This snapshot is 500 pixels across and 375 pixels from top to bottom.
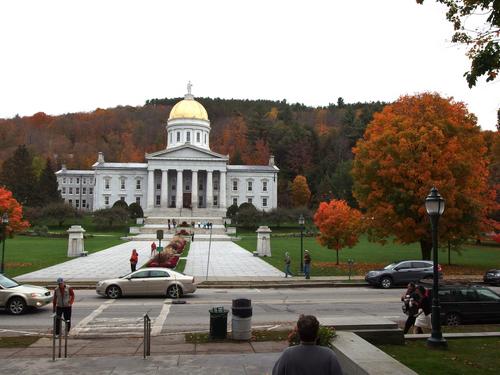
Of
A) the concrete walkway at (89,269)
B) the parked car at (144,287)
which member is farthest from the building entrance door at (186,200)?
the parked car at (144,287)

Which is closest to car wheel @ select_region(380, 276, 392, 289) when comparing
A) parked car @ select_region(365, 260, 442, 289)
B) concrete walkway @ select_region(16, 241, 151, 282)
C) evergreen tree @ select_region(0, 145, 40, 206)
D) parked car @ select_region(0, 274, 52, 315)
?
parked car @ select_region(365, 260, 442, 289)

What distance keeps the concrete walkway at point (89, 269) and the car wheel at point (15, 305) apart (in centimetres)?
945

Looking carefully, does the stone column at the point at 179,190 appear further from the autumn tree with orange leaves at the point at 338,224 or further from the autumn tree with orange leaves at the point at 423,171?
the autumn tree with orange leaves at the point at 423,171

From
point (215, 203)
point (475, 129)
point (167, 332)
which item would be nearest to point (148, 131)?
point (215, 203)

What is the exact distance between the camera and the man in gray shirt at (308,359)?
5.39m

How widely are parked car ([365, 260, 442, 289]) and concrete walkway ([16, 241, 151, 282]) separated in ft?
48.2

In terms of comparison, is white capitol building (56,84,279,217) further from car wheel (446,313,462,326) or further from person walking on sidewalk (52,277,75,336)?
person walking on sidewalk (52,277,75,336)

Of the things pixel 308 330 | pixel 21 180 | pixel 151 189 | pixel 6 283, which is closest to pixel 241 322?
pixel 308 330

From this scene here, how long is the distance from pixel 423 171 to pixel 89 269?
21581mm

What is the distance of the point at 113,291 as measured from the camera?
2236 centimetres

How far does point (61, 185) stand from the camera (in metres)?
125

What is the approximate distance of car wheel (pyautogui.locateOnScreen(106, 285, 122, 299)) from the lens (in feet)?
73.3

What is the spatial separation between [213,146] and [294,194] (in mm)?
54863

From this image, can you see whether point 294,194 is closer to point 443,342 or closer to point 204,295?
point 204,295
